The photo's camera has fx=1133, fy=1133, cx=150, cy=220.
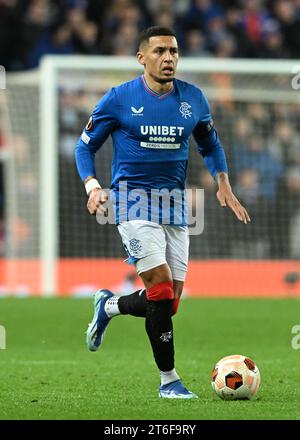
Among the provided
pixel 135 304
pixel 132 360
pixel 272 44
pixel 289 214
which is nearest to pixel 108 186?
pixel 289 214

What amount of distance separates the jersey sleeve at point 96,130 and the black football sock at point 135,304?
1.00 meters

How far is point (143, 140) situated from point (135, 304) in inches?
48.0

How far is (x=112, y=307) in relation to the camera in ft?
26.9

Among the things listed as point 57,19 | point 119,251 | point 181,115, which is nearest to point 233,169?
point 119,251

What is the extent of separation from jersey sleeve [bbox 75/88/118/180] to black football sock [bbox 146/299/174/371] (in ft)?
3.24

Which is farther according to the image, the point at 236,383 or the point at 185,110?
the point at 185,110

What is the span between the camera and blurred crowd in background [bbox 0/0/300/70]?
1822 centimetres

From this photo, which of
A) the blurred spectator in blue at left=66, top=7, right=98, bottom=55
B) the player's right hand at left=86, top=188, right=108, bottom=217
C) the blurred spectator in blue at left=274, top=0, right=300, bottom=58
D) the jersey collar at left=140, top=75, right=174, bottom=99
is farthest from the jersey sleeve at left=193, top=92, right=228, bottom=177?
the blurred spectator in blue at left=274, top=0, right=300, bottom=58

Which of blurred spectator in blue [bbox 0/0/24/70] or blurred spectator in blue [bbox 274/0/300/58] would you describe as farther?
blurred spectator in blue [bbox 274/0/300/58]

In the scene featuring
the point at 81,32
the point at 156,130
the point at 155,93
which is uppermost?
the point at 81,32

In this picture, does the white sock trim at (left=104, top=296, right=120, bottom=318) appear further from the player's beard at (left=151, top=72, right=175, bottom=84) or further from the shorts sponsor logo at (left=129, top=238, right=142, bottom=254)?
the player's beard at (left=151, top=72, right=175, bottom=84)

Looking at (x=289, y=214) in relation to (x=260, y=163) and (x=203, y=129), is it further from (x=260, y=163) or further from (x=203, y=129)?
(x=203, y=129)

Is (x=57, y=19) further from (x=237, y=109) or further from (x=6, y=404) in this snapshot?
(x=6, y=404)

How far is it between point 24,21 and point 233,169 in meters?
4.14
